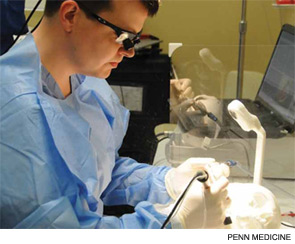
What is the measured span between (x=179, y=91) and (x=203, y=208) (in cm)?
48

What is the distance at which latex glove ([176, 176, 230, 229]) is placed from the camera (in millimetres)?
886

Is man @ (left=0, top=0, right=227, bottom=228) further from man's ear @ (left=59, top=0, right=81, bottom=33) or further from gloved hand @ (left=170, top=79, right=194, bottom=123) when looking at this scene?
gloved hand @ (left=170, top=79, right=194, bottom=123)

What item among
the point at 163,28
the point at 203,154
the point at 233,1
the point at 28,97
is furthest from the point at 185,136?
the point at 28,97

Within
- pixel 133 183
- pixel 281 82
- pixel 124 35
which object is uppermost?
pixel 124 35

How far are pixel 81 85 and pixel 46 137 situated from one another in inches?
12.4

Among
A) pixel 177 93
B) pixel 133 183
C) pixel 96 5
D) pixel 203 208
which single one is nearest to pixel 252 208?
pixel 203 208

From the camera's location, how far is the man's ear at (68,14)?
787mm

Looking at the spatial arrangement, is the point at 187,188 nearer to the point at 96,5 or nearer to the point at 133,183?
the point at 133,183

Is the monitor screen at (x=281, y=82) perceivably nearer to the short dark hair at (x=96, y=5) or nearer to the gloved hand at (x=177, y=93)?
the gloved hand at (x=177, y=93)

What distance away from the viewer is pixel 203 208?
0.89 m

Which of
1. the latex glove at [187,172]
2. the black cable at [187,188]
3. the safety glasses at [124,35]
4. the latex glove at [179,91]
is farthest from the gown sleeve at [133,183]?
the safety glasses at [124,35]

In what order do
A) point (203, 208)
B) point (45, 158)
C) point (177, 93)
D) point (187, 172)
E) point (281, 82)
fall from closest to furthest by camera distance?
point (45, 158) → point (203, 208) → point (187, 172) → point (177, 93) → point (281, 82)
